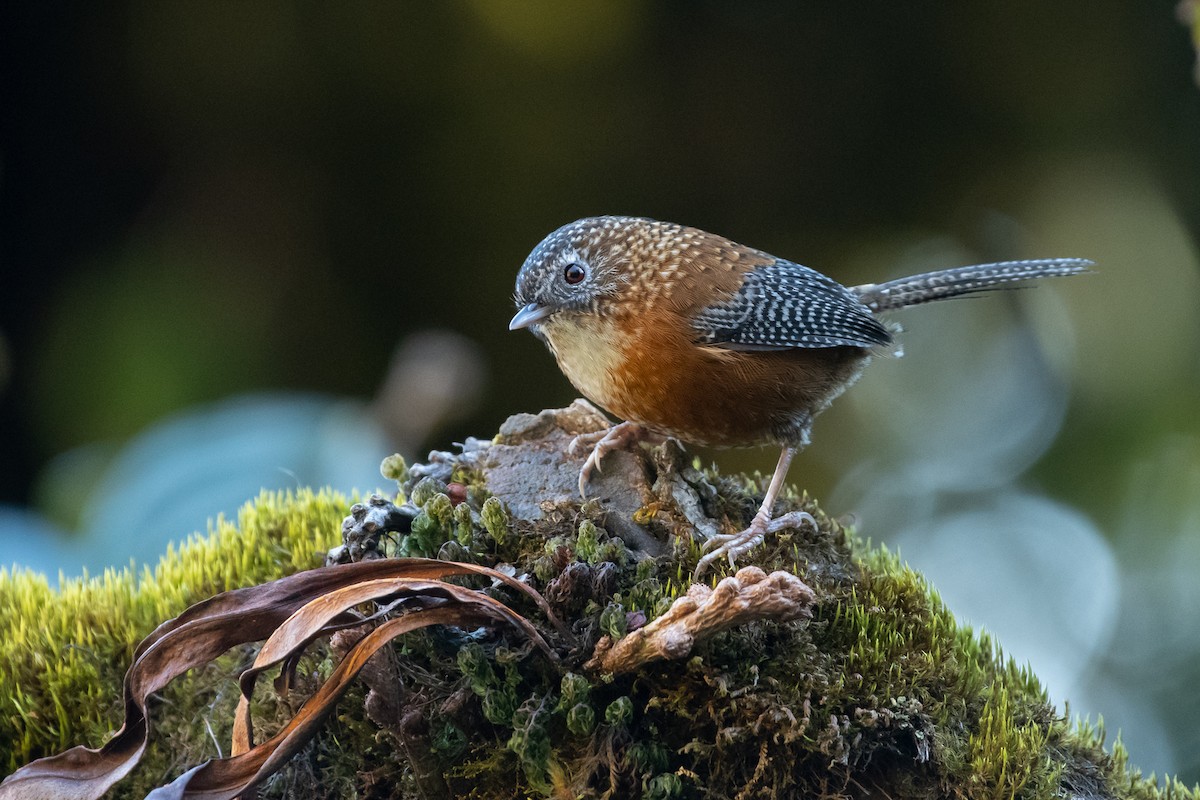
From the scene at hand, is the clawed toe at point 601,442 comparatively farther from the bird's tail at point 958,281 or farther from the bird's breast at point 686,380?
the bird's tail at point 958,281

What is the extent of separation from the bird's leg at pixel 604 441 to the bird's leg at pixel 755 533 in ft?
1.18

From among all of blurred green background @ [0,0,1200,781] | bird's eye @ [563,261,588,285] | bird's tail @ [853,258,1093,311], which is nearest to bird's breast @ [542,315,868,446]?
bird's eye @ [563,261,588,285]

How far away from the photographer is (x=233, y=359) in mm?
4961

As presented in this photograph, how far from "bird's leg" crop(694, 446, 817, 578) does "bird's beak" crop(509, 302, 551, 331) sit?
766 millimetres

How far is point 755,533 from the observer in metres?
2.25

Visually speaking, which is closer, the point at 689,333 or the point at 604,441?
the point at 604,441

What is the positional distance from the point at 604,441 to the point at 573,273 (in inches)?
21.7

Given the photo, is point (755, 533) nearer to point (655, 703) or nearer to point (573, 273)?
point (655, 703)

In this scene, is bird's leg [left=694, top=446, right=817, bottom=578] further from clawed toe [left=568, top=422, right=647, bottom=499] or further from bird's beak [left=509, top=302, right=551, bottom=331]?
bird's beak [left=509, top=302, right=551, bottom=331]

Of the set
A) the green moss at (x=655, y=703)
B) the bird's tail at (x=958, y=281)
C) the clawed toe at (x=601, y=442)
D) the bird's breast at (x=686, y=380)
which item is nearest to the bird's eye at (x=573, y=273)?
the bird's breast at (x=686, y=380)

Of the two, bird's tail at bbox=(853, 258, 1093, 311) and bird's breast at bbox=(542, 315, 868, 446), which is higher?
bird's breast at bbox=(542, 315, 868, 446)

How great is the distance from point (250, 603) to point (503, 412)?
11.1ft

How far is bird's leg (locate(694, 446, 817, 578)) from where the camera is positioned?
2.12 m

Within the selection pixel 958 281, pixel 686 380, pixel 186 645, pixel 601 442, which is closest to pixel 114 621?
pixel 186 645
